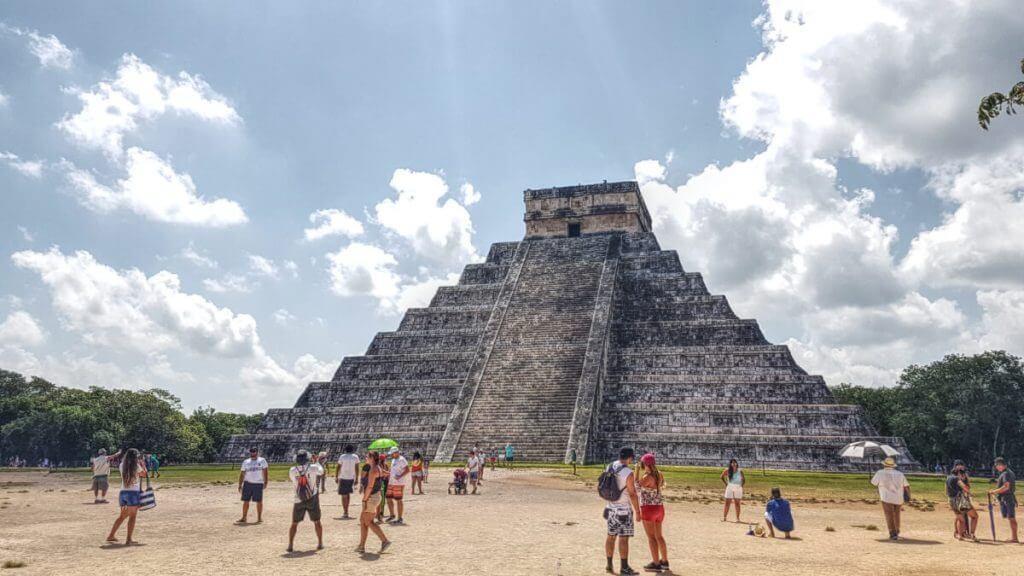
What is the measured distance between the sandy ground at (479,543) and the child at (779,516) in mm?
251

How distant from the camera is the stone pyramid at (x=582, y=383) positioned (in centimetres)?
2542

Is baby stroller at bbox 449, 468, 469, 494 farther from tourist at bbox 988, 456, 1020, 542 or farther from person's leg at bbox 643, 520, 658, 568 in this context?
tourist at bbox 988, 456, 1020, 542

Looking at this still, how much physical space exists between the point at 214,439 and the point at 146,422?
11.5 meters

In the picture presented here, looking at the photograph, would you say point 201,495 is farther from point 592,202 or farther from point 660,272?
point 592,202

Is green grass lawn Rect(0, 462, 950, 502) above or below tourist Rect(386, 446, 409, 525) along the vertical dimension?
below

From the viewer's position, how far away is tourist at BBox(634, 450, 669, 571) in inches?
306

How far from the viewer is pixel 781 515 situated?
1034 cm

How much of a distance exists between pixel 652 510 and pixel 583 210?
36755 mm

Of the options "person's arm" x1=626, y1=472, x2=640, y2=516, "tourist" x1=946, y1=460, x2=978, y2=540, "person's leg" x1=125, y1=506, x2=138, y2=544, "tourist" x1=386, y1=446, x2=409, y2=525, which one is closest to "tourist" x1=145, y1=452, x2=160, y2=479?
"tourist" x1=386, y1=446, x2=409, y2=525

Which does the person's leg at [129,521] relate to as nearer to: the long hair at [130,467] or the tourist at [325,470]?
the long hair at [130,467]

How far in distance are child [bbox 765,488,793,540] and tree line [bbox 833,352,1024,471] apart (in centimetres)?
3382

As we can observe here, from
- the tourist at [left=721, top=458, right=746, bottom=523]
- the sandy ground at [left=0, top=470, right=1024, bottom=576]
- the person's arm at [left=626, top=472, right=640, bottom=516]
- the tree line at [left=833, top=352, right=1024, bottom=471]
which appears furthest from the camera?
the tree line at [left=833, top=352, right=1024, bottom=471]

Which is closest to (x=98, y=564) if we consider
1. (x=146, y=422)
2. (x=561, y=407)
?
(x=561, y=407)

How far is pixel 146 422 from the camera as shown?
3912 centimetres
